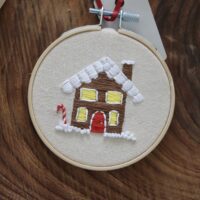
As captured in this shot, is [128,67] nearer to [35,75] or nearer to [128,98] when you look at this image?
[128,98]

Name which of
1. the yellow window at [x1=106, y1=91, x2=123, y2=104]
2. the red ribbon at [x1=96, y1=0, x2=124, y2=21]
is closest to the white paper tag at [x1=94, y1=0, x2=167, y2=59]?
the red ribbon at [x1=96, y1=0, x2=124, y2=21]

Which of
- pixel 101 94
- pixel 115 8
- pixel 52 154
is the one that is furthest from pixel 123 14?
pixel 52 154

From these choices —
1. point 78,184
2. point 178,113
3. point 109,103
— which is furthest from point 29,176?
point 178,113

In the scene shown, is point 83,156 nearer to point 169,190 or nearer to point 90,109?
point 90,109

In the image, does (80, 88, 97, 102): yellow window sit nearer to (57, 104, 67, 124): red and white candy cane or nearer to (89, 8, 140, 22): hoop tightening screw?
(57, 104, 67, 124): red and white candy cane

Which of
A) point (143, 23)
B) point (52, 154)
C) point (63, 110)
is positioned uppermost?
point (143, 23)
